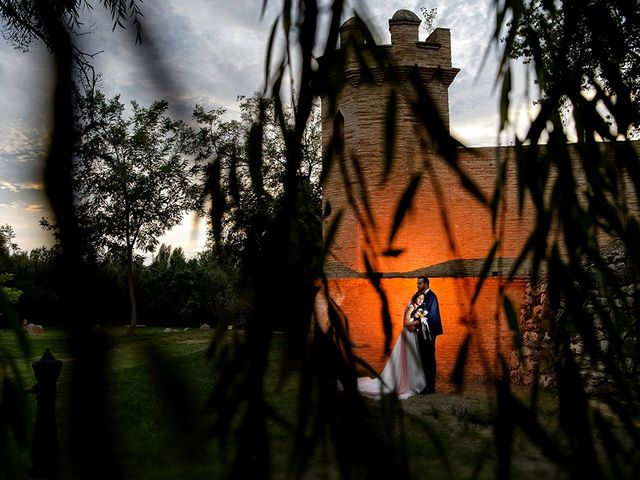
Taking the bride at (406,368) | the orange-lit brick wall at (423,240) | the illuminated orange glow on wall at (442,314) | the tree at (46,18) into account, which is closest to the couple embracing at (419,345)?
the bride at (406,368)

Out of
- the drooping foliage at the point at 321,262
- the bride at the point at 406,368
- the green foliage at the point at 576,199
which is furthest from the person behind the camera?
the bride at the point at 406,368

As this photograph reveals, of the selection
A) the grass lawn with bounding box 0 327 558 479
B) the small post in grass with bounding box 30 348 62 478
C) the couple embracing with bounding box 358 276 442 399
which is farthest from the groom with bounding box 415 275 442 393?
the small post in grass with bounding box 30 348 62 478

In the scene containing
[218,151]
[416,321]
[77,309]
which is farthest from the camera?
[416,321]

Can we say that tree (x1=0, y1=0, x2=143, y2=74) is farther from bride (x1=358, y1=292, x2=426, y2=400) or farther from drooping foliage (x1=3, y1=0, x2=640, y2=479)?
bride (x1=358, y1=292, x2=426, y2=400)

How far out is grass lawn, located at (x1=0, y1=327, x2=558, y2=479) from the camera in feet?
2.60

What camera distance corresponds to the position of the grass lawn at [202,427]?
0.79 m

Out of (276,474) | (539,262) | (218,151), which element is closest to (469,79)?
(539,262)

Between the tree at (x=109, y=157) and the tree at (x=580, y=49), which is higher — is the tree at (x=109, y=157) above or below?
below

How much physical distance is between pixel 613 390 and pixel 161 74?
798 centimetres

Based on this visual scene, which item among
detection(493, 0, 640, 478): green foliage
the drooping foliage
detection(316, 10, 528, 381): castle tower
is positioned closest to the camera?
the drooping foliage

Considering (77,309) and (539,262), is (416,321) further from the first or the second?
(77,309)

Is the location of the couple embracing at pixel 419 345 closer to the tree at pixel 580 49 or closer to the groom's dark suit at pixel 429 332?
the groom's dark suit at pixel 429 332

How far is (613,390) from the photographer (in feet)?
24.3

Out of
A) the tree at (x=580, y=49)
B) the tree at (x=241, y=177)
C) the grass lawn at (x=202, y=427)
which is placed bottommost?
the grass lawn at (x=202, y=427)
